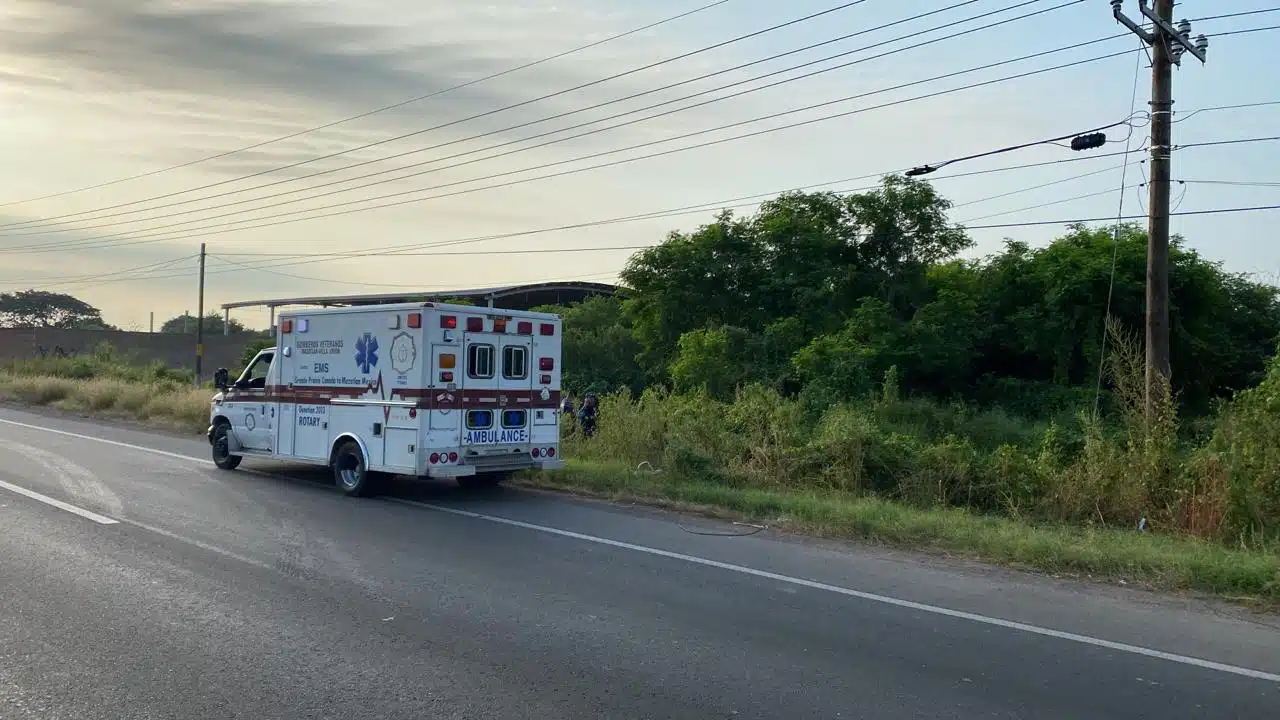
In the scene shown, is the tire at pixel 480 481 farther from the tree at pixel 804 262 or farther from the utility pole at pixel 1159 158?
the tree at pixel 804 262

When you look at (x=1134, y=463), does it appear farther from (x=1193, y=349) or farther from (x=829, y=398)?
(x=1193, y=349)

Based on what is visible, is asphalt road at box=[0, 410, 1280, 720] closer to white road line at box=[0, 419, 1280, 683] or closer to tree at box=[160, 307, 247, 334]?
white road line at box=[0, 419, 1280, 683]

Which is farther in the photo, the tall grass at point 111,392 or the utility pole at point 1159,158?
the tall grass at point 111,392

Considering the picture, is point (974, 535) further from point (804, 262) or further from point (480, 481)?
point (804, 262)

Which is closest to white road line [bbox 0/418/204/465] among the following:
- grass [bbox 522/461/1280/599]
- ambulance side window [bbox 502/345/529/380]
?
ambulance side window [bbox 502/345/529/380]

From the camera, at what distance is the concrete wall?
60938mm

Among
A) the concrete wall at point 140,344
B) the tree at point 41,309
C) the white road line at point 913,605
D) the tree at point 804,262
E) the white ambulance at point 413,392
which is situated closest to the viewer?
the white road line at point 913,605

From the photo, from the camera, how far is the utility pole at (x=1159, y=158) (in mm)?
13570

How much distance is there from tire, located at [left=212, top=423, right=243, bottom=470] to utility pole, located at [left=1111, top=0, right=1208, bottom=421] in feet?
45.0

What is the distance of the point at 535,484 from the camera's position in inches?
565

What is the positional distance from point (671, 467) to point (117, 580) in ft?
27.4

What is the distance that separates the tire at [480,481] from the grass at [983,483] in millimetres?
531

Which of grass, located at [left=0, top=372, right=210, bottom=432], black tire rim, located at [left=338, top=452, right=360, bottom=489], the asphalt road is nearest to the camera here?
the asphalt road

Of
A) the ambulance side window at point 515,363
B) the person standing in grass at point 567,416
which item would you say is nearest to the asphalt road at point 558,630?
the ambulance side window at point 515,363
